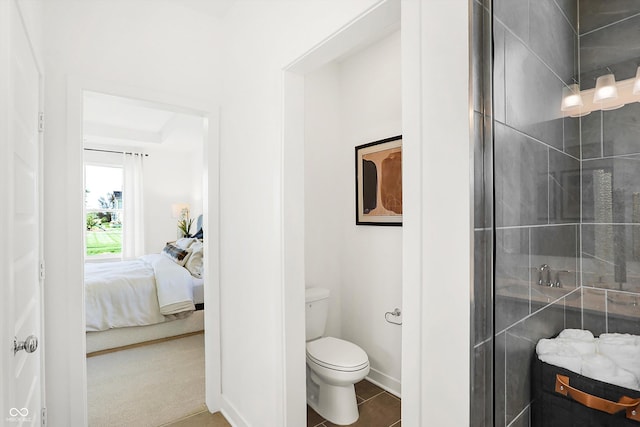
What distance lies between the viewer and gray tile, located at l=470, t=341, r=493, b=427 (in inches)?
36.8

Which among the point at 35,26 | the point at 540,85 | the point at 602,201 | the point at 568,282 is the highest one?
the point at 35,26

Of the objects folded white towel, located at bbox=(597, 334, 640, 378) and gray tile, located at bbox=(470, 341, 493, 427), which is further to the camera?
gray tile, located at bbox=(470, 341, 493, 427)

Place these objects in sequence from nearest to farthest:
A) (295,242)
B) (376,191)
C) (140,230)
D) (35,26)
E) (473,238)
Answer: (473,238) < (35,26) < (295,242) < (376,191) < (140,230)

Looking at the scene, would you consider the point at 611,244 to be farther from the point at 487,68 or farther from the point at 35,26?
the point at 35,26

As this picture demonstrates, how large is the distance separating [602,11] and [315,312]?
88.5 inches

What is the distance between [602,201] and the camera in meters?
0.68

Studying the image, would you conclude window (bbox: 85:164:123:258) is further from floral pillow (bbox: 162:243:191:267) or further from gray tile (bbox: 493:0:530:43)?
gray tile (bbox: 493:0:530:43)

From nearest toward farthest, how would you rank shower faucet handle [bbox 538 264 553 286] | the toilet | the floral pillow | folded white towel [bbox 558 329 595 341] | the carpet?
1. folded white towel [bbox 558 329 595 341]
2. shower faucet handle [bbox 538 264 553 286]
3. the toilet
4. the carpet
5. the floral pillow

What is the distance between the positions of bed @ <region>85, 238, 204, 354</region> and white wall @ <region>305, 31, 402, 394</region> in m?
1.83

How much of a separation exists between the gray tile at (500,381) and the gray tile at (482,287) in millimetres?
37

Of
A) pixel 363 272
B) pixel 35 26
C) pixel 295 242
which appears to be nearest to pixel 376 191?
pixel 363 272

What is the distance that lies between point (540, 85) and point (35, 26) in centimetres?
208

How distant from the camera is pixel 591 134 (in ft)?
2.31

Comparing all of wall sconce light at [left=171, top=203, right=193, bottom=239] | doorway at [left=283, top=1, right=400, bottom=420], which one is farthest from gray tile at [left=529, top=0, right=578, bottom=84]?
wall sconce light at [left=171, top=203, right=193, bottom=239]
